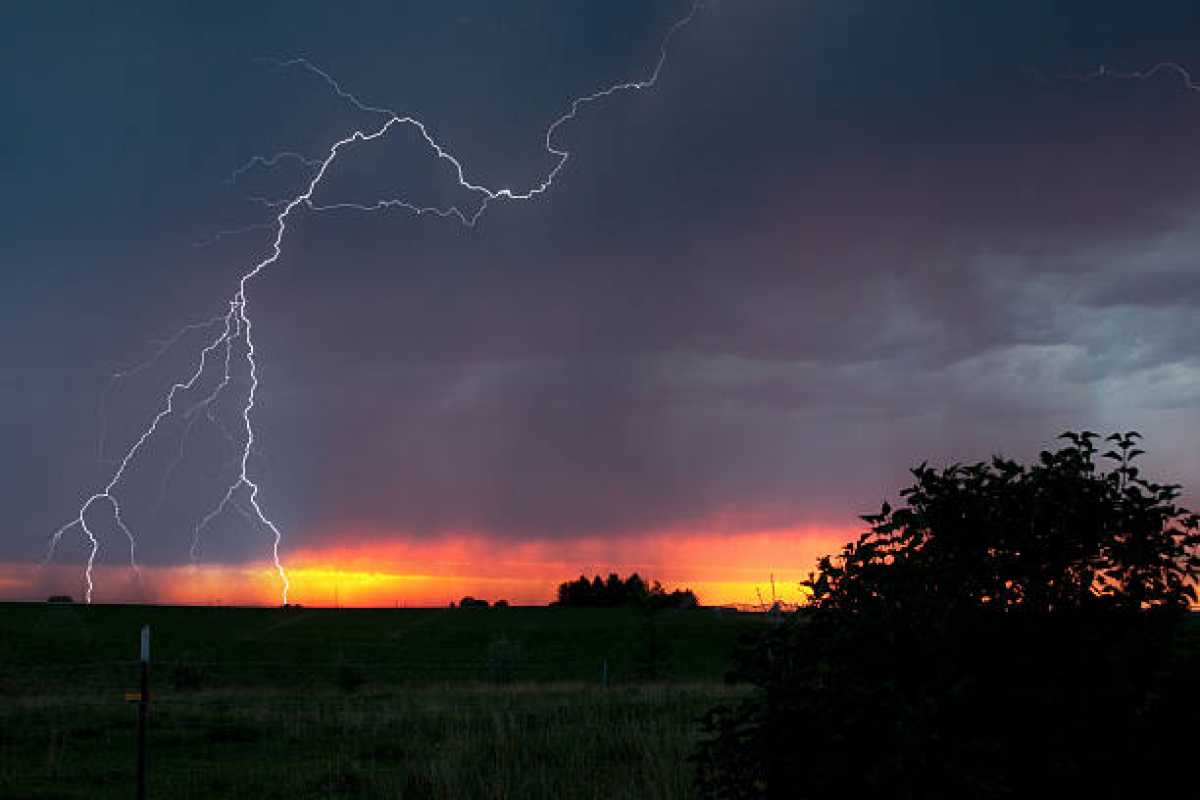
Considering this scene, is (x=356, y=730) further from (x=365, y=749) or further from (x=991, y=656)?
(x=991, y=656)

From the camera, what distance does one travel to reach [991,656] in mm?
5543

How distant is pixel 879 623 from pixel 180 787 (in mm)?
14337

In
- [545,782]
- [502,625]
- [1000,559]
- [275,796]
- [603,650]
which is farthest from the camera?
[502,625]

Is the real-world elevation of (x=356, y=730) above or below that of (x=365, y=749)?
above

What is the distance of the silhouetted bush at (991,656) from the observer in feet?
17.2

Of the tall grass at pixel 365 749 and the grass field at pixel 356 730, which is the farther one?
the grass field at pixel 356 730

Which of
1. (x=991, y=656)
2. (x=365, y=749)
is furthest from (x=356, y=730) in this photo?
Result: (x=991, y=656)

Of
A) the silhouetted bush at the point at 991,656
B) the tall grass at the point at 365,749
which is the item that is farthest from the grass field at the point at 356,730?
the silhouetted bush at the point at 991,656

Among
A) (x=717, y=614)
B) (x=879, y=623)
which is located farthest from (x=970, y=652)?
(x=717, y=614)

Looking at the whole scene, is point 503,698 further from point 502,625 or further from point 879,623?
point 502,625

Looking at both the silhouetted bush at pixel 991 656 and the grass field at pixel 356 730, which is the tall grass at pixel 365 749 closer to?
the grass field at pixel 356 730

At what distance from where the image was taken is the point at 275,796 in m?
16.3

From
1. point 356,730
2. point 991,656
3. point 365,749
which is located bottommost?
point 365,749

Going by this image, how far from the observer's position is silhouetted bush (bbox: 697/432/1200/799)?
206 inches
